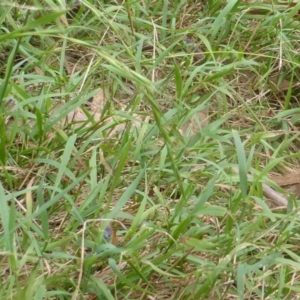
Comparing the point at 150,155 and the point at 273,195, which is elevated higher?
the point at 150,155

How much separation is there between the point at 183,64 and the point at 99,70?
0.98 ft

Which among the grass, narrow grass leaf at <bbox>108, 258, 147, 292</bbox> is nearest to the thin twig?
the grass

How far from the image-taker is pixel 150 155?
2004 millimetres

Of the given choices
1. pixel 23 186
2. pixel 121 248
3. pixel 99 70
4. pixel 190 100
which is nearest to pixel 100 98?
pixel 99 70

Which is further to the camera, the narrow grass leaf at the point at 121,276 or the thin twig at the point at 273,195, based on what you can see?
the thin twig at the point at 273,195

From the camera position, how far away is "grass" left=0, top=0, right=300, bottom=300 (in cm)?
159

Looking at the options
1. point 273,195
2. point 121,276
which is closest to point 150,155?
point 273,195

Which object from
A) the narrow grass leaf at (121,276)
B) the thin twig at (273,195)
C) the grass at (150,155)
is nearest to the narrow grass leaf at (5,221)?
the grass at (150,155)

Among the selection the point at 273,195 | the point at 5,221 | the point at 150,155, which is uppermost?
the point at 5,221

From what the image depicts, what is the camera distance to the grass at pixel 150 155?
1.59 meters

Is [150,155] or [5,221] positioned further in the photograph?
[150,155]

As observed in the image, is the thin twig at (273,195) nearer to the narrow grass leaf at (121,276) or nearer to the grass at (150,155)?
the grass at (150,155)

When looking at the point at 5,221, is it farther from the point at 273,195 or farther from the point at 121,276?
the point at 273,195

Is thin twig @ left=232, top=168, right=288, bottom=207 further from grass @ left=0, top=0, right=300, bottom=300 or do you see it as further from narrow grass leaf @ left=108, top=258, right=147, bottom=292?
narrow grass leaf @ left=108, top=258, right=147, bottom=292
